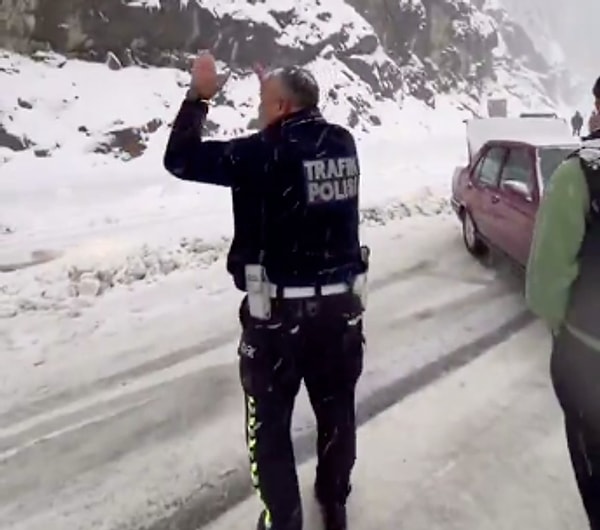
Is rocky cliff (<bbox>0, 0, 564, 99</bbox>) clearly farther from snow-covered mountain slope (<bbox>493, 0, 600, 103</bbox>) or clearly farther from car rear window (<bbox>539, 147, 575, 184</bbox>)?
snow-covered mountain slope (<bbox>493, 0, 600, 103</bbox>)

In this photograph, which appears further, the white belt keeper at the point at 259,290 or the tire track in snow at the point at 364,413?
the tire track in snow at the point at 364,413

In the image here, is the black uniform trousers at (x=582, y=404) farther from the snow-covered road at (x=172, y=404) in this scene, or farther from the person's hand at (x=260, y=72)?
the snow-covered road at (x=172, y=404)

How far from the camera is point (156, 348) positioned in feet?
18.8

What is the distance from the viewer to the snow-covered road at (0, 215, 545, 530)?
359 centimetres

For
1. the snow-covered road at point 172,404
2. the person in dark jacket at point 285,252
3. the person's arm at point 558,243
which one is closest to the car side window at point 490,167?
the snow-covered road at point 172,404

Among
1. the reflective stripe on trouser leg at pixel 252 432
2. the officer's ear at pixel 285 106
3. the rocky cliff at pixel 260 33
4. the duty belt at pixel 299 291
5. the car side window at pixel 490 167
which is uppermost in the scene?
the rocky cliff at pixel 260 33

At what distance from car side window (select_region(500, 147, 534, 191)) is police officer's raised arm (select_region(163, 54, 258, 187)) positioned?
4.96 meters

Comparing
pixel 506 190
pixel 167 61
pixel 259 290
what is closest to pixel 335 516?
pixel 259 290

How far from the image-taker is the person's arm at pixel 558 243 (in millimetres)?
2131

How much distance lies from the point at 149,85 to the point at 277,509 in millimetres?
18449

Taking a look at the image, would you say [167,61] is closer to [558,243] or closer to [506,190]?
[506,190]

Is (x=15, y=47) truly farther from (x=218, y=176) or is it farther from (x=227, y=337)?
(x=218, y=176)

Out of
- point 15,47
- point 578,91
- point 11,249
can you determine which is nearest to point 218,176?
point 11,249

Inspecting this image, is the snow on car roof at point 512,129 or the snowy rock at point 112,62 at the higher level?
the snowy rock at point 112,62
